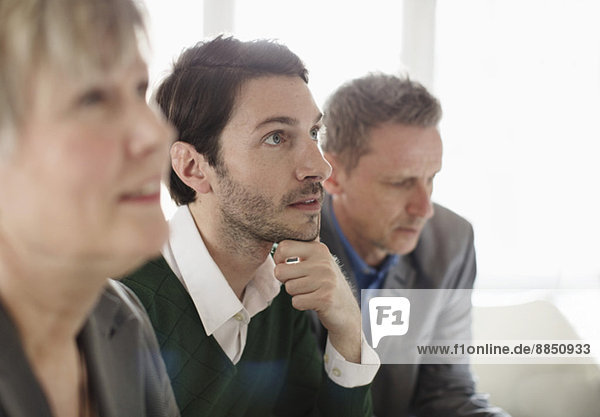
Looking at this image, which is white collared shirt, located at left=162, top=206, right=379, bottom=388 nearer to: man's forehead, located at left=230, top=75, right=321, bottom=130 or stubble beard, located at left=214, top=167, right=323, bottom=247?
stubble beard, located at left=214, top=167, right=323, bottom=247

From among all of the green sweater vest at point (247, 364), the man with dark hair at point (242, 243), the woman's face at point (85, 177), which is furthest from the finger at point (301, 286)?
the woman's face at point (85, 177)

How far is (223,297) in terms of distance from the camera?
0.90m

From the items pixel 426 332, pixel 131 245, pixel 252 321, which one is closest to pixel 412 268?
pixel 426 332

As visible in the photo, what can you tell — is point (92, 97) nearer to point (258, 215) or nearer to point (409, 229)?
point (258, 215)

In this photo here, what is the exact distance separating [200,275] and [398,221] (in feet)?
2.09

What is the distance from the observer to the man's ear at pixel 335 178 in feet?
4.85

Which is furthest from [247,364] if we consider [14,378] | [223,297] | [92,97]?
[92,97]

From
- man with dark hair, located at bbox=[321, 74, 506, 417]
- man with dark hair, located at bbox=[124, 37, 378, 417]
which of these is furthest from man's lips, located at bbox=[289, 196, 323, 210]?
man with dark hair, located at bbox=[321, 74, 506, 417]

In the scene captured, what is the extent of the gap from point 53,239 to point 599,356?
Result: 1.51 m

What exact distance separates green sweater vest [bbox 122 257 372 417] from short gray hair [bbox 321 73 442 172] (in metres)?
0.51

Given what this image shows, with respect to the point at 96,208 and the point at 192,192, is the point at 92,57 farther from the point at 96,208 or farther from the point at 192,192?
the point at 192,192

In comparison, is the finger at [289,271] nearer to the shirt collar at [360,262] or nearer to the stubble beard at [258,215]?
the stubble beard at [258,215]

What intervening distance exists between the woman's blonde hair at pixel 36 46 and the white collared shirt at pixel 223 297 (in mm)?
490

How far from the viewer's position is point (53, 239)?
0.44m
